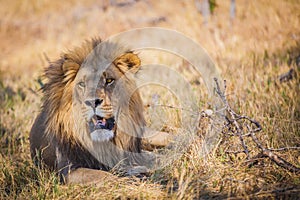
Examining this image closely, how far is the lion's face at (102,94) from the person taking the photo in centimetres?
357

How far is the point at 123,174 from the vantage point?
12.8ft

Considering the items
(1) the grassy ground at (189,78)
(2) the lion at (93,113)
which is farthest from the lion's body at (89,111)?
(1) the grassy ground at (189,78)

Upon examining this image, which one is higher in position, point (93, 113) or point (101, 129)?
point (93, 113)

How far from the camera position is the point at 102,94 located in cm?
359

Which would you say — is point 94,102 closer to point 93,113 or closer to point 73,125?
point 93,113

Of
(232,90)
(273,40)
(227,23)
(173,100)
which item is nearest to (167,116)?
(173,100)

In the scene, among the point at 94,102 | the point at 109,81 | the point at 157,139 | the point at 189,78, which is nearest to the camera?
the point at 94,102

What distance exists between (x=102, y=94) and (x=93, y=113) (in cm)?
16

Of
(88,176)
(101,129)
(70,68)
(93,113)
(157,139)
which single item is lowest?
(88,176)

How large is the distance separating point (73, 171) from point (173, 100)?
206 centimetres

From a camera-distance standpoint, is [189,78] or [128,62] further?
[189,78]

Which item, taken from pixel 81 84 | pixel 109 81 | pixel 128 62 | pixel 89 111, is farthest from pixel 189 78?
pixel 89 111

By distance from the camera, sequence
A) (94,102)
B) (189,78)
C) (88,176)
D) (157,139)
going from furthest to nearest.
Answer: (189,78), (157,139), (88,176), (94,102)

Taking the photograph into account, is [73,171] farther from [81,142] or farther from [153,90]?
[153,90]
